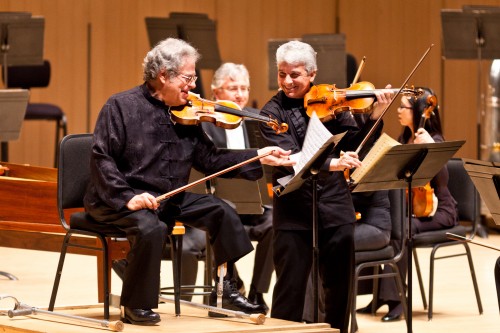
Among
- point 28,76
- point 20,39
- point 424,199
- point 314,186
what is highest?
point 20,39

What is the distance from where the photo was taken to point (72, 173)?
13.7ft

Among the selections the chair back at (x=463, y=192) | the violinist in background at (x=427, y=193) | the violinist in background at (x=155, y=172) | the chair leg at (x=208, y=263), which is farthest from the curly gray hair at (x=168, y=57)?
the chair back at (x=463, y=192)

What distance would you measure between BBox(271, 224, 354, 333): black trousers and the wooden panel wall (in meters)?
5.38

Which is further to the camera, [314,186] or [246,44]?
[246,44]

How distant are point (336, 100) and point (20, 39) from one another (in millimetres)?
3849

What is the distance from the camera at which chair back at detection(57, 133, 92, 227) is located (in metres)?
4.14

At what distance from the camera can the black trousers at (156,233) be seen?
143 inches

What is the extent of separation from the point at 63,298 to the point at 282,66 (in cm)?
202

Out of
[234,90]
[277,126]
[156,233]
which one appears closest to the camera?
[156,233]

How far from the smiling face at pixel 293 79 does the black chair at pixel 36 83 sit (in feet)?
14.3

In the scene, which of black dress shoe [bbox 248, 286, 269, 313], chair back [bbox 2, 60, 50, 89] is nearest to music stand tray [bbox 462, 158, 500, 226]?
black dress shoe [bbox 248, 286, 269, 313]

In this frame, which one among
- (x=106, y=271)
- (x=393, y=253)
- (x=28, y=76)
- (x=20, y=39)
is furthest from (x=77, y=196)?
(x=28, y=76)

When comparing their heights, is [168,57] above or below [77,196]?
above

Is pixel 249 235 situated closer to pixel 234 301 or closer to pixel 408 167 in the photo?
→ pixel 234 301
